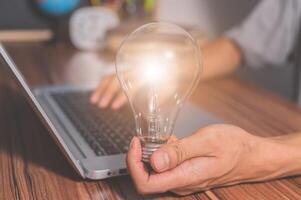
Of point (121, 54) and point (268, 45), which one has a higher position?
point (121, 54)

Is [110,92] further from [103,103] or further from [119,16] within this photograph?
[119,16]

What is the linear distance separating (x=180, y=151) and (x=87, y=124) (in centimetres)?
30

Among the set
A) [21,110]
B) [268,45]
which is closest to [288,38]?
[268,45]

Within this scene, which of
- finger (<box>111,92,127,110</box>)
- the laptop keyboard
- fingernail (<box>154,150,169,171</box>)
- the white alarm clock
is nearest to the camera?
fingernail (<box>154,150,169,171</box>)

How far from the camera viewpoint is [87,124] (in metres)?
0.82

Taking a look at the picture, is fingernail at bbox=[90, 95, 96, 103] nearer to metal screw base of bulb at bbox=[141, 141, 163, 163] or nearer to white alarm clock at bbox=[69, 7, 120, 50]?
metal screw base of bulb at bbox=[141, 141, 163, 163]

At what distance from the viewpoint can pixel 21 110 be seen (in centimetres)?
94

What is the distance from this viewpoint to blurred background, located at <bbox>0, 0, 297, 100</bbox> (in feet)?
5.15

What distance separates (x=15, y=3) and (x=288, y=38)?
0.87 metres

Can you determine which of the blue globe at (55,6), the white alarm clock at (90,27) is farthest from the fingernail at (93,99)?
the blue globe at (55,6)

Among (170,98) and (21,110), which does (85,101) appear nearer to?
(21,110)

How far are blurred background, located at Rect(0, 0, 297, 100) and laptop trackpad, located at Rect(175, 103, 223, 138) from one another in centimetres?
69

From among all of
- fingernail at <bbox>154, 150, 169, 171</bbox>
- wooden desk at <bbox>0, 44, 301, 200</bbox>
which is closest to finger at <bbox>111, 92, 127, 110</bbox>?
wooden desk at <bbox>0, 44, 301, 200</bbox>

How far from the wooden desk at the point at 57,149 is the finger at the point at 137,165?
0.05 metres
